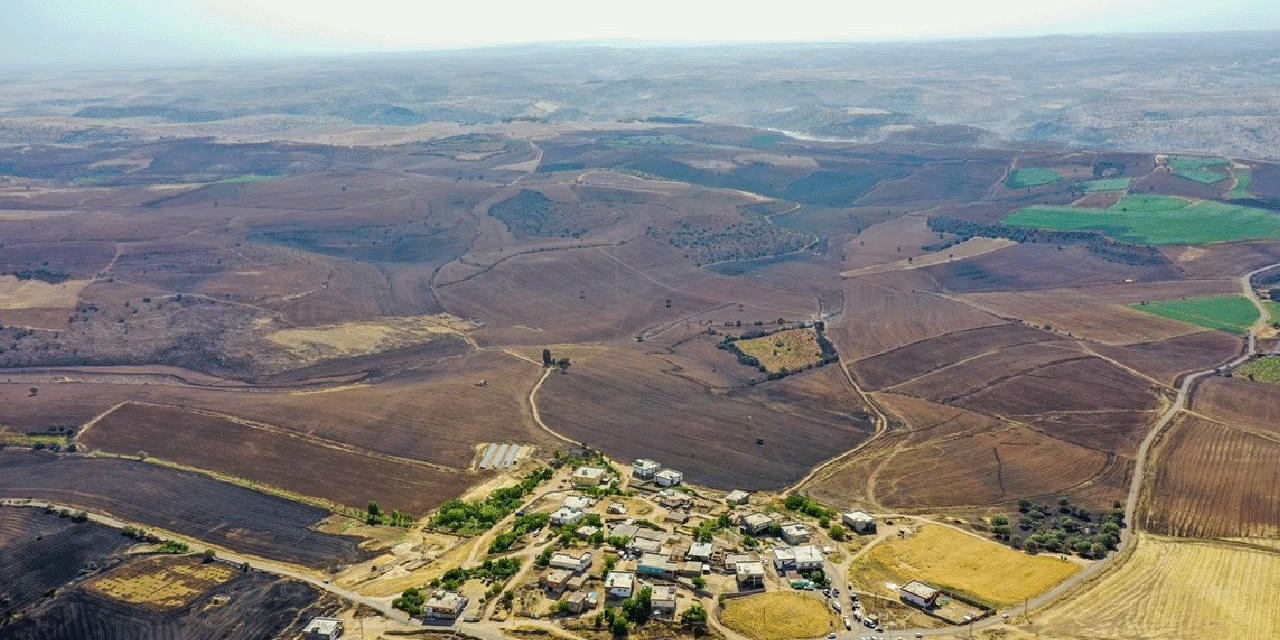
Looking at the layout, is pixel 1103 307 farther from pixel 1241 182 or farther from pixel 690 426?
pixel 1241 182

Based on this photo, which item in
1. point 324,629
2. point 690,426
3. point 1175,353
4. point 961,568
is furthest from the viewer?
point 1175,353

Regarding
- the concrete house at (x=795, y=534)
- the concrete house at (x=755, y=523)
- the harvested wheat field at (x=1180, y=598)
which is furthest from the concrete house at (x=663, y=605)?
the harvested wheat field at (x=1180, y=598)

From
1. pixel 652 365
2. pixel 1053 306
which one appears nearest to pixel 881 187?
pixel 1053 306

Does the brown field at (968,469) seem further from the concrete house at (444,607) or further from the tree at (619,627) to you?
the concrete house at (444,607)

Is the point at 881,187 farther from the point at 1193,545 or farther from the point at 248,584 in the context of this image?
the point at 248,584

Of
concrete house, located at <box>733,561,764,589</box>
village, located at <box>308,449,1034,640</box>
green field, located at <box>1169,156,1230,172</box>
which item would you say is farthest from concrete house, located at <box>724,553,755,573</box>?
green field, located at <box>1169,156,1230,172</box>

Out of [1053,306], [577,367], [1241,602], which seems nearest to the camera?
[1241,602]

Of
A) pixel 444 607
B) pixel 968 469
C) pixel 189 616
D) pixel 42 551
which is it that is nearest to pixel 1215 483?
pixel 968 469
